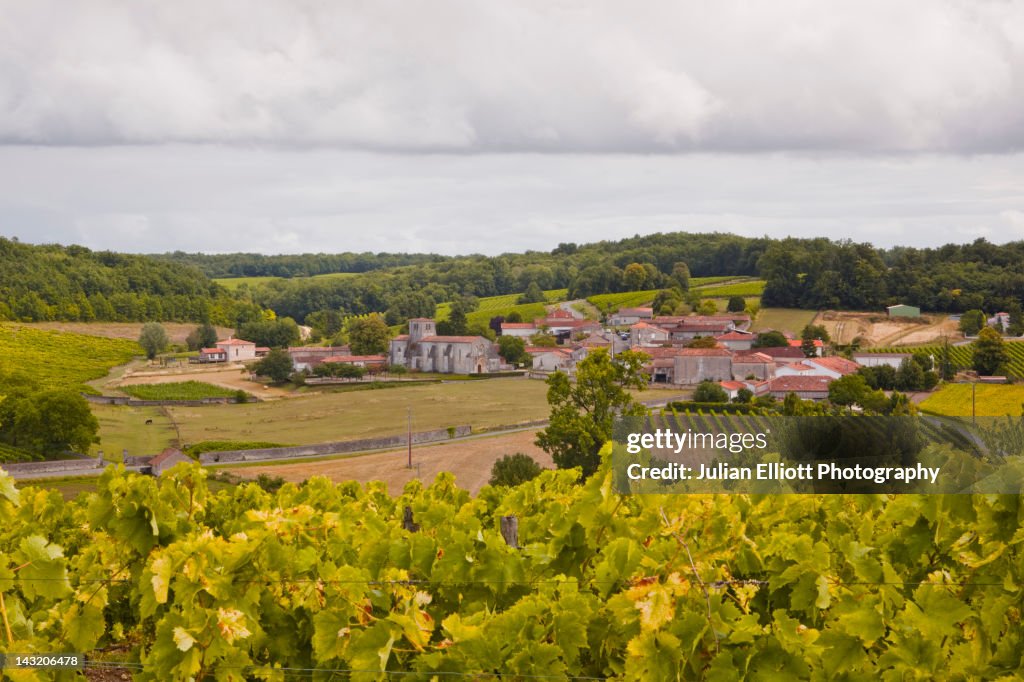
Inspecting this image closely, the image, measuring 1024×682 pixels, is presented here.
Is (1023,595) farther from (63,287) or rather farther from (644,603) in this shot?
(63,287)

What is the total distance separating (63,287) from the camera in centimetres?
6581

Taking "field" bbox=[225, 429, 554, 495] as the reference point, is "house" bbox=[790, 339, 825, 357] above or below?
above

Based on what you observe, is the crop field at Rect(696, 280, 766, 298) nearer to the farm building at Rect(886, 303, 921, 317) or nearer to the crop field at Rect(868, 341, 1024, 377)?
the farm building at Rect(886, 303, 921, 317)

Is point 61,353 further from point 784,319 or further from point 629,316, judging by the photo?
point 784,319

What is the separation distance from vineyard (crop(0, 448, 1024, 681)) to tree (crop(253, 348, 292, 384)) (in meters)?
57.5

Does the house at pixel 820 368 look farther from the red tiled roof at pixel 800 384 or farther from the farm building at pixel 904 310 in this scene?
the farm building at pixel 904 310

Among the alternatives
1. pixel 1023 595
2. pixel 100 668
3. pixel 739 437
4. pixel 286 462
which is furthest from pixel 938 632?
pixel 286 462

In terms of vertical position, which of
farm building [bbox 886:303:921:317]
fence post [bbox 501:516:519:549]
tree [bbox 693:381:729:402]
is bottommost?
tree [bbox 693:381:729:402]

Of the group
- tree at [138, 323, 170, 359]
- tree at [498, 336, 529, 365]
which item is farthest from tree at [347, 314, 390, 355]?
tree at [138, 323, 170, 359]

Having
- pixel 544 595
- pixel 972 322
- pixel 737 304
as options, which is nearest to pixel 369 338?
pixel 737 304

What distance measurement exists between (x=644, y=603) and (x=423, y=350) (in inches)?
2596

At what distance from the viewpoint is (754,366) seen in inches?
2095

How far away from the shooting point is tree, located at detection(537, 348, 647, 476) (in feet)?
91.7

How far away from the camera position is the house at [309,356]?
64938 mm
